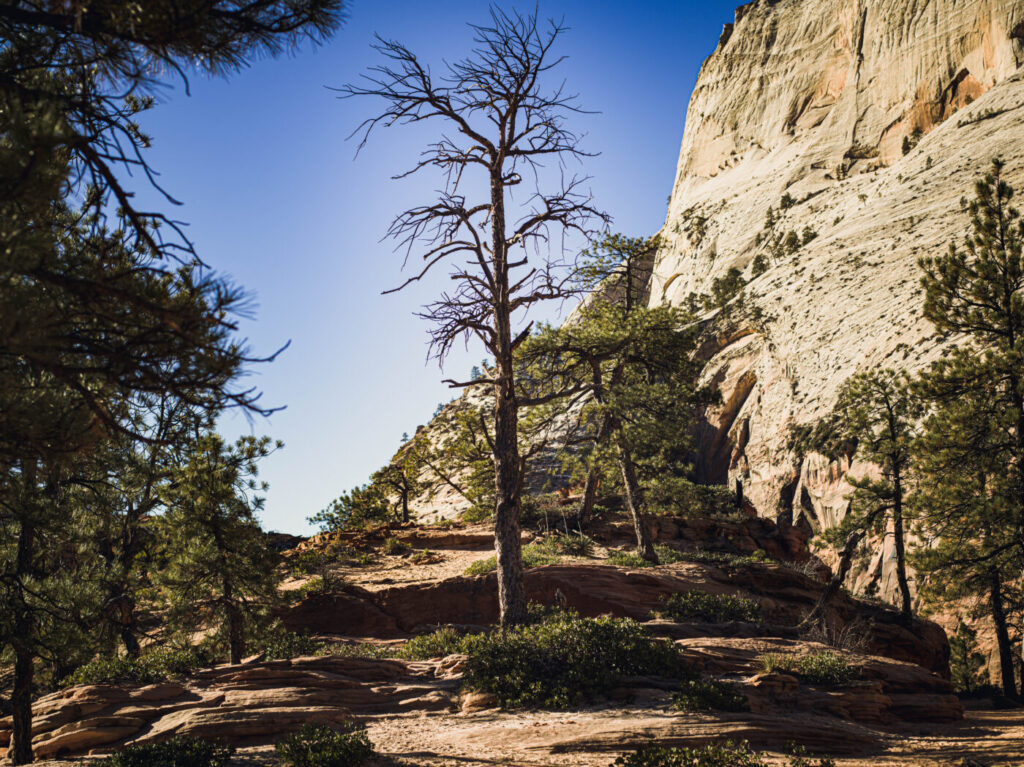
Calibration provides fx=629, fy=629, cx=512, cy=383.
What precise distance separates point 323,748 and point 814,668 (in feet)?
25.1

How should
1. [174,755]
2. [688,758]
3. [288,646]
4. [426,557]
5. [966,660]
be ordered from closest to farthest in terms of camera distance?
1. [688,758]
2. [174,755]
3. [288,646]
4. [966,660]
5. [426,557]

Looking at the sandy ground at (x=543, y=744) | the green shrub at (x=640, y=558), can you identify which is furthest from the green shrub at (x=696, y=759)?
the green shrub at (x=640, y=558)

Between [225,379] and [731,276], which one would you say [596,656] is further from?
[731,276]

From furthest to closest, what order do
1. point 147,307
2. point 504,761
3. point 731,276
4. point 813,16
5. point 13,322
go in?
1. point 813,16
2. point 731,276
3. point 504,761
4. point 147,307
5. point 13,322

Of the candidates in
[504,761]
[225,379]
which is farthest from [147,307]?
[504,761]

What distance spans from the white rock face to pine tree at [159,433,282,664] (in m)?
17.8

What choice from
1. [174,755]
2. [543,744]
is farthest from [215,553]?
[543,744]

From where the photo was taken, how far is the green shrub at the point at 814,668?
984 cm

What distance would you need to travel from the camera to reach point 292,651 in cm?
1207

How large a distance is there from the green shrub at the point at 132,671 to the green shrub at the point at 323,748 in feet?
13.9

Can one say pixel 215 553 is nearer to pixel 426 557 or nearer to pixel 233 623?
pixel 233 623

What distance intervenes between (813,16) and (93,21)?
248 feet

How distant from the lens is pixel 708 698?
26.5 feet

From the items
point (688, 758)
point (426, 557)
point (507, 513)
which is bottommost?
point (688, 758)
